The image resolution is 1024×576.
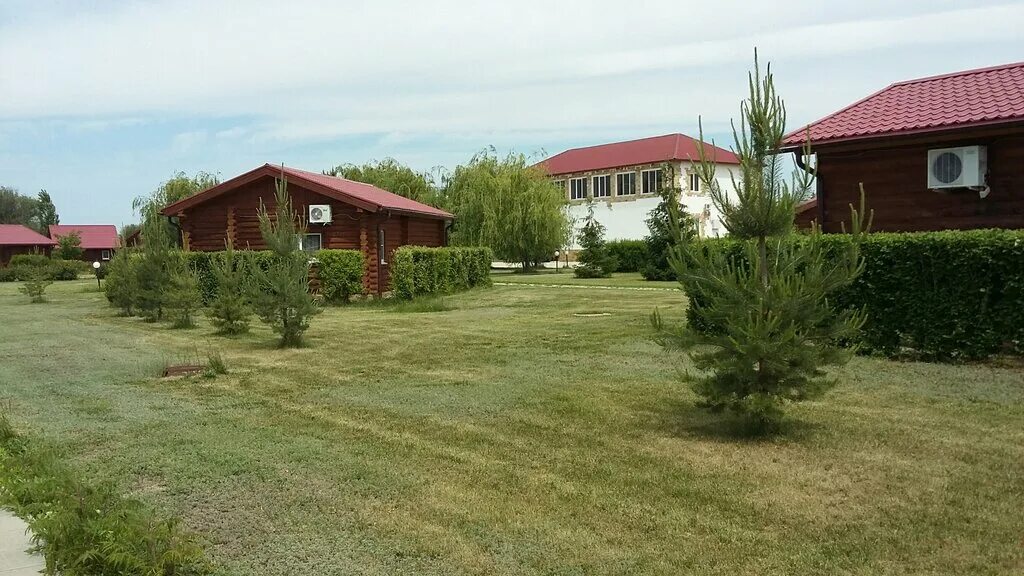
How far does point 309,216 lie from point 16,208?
314 ft

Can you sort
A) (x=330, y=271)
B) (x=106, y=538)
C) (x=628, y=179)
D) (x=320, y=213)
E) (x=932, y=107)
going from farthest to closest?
1. (x=628, y=179)
2. (x=320, y=213)
3. (x=330, y=271)
4. (x=932, y=107)
5. (x=106, y=538)

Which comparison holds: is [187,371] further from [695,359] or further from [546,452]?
[695,359]

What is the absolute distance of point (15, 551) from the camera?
440 centimetres

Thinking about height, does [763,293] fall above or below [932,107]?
below

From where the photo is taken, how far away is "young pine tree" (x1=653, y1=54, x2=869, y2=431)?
20.3 ft

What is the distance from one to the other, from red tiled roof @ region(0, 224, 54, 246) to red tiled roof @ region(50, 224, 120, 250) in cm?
495

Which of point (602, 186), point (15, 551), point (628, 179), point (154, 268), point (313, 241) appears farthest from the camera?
point (602, 186)

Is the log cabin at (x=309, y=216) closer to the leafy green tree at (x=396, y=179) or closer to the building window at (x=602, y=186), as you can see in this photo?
the leafy green tree at (x=396, y=179)

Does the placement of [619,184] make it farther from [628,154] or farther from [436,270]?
[436,270]

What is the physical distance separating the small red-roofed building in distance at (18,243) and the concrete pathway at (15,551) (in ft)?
224

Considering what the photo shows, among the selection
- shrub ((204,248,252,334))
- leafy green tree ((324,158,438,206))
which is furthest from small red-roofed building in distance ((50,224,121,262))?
shrub ((204,248,252,334))

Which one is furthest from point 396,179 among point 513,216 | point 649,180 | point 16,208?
point 16,208

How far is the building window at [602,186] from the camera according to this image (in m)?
61.4

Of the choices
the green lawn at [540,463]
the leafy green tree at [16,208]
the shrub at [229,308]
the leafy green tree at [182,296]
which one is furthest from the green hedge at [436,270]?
the leafy green tree at [16,208]
